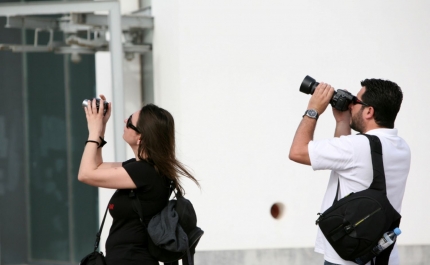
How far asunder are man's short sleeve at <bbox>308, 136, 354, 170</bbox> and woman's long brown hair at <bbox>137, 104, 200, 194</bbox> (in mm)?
632

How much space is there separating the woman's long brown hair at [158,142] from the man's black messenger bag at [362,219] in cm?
70

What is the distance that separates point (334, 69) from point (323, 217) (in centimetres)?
331

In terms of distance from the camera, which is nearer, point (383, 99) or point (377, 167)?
point (377, 167)

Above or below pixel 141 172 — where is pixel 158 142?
above

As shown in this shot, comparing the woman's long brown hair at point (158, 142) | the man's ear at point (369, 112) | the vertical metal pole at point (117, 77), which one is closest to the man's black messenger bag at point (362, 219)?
the man's ear at point (369, 112)

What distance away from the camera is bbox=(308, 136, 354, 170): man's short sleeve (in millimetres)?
3244

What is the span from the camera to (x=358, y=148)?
325cm

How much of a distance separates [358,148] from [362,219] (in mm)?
297

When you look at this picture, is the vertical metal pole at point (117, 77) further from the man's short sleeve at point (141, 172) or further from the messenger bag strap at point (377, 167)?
the messenger bag strap at point (377, 167)

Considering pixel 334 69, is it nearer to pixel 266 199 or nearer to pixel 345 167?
pixel 266 199

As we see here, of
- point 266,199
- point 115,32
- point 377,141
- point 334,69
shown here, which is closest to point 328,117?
point 334,69

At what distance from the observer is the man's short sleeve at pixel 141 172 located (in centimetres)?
339

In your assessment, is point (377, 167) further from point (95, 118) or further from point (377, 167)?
point (95, 118)

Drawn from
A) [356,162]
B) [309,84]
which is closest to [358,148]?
[356,162]
